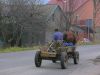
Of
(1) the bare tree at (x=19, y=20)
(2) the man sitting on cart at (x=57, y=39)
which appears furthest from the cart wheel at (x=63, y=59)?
(1) the bare tree at (x=19, y=20)

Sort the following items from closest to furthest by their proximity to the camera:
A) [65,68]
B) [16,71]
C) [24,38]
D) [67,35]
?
[16,71] < [65,68] < [67,35] < [24,38]

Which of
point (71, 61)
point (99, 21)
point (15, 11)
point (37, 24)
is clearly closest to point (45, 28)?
point (37, 24)

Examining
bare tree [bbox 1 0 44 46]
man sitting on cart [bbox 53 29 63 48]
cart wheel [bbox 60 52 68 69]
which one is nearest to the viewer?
cart wheel [bbox 60 52 68 69]

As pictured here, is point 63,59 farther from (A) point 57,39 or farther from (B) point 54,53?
(A) point 57,39

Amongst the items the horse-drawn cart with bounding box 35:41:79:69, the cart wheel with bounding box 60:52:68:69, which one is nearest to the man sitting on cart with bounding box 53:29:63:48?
the horse-drawn cart with bounding box 35:41:79:69

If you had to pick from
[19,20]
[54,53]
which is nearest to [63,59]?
[54,53]

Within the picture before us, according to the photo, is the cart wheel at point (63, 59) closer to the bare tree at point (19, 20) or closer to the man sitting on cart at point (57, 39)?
the man sitting on cart at point (57, 39)

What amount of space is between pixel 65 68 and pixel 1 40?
29.2 metres

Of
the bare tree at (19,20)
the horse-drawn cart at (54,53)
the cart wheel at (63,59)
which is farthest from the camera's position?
the bare tree at (19,20)

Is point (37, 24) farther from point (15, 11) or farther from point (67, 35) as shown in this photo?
point (67, 35)

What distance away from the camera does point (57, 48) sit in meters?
19.9

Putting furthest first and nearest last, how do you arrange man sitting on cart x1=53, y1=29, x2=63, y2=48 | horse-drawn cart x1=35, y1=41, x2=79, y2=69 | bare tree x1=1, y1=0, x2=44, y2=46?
bare tree x1=1, y1=0, x2=44, y2=46 < man sitting on cart x1=53, y1=29, x2=63, y2=48 < horse-drawn cart x1=35, y1=41, x2=79, y2=69

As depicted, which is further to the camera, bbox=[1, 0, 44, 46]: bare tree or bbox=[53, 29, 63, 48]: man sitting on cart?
bbox=[1, 0, 44, 46]: bare tree

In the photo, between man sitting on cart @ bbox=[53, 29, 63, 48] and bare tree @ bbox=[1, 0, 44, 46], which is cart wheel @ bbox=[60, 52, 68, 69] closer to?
man sitting on cart @ bbox=[53, 29, 63, 48]
